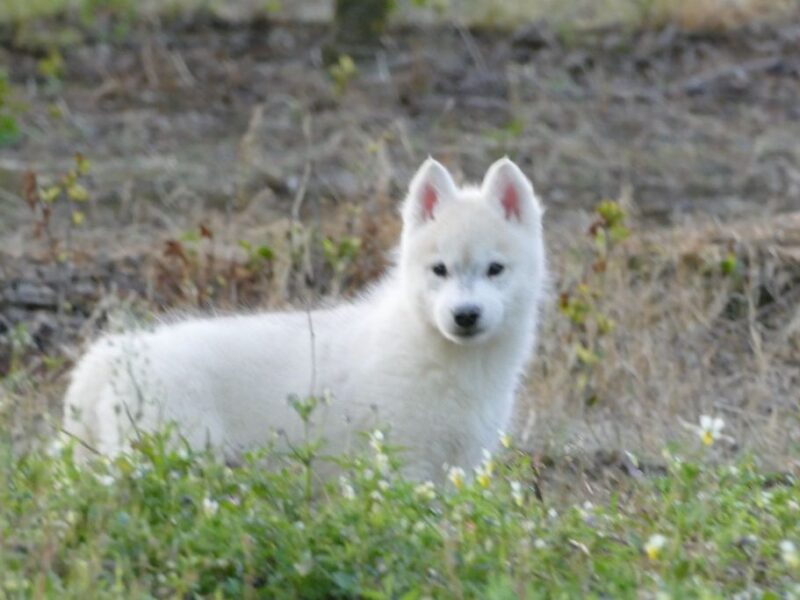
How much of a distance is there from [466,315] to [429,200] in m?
0.63

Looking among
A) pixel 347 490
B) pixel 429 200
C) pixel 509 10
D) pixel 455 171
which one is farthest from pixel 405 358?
pixel 509 10

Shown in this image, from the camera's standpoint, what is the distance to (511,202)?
7.35 metres

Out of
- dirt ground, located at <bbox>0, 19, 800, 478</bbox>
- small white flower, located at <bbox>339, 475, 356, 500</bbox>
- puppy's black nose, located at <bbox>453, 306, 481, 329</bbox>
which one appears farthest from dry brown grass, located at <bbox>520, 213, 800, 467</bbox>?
small white flower, located at <bbox>339, 475, 356, 500</bbox>

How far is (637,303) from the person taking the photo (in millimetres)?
9398

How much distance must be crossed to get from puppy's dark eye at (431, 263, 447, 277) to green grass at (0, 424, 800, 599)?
5.67 ft

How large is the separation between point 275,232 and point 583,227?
1.78 metres

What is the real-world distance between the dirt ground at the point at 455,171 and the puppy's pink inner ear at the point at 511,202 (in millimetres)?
968

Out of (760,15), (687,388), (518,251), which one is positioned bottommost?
(687,388)

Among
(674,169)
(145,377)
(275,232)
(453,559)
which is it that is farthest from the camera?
(674,169)

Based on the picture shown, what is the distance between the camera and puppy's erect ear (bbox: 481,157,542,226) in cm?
729

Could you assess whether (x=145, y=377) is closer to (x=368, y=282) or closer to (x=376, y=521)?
(x=376, y=521)

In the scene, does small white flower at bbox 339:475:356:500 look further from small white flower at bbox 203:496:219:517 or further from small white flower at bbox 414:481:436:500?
small white flower at bbox 203:496:219:517

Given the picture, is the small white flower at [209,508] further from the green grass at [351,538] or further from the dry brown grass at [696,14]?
the dry brown grass at [696,14]

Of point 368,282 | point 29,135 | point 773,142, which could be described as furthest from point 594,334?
point 29,135
